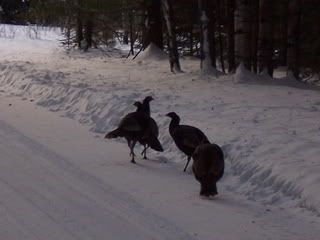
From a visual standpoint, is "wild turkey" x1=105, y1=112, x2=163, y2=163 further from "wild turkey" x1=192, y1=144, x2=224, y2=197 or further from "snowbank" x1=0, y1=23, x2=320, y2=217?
"wild turkey" x1=192, y1=144, x2=224, y2=197

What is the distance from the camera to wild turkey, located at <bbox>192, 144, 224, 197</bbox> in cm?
701

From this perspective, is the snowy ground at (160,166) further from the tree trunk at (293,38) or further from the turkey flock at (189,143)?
the tree trunk at (293,38)

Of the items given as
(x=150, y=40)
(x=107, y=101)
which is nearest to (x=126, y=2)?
(x=150, y=40)

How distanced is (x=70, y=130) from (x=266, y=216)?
5.34 m

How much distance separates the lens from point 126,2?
2289 cm

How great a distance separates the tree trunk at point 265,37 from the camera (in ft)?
52.7

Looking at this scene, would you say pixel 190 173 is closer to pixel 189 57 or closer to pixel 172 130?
pixel 172 130

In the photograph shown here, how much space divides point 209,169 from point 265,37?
9.85 m

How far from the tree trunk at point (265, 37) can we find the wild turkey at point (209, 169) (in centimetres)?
942

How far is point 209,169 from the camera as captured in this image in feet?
23.0

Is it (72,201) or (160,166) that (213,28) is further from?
(72,201)

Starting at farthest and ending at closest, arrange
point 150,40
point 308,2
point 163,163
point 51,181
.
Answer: point 150,40
point 308,2
point 163,163
point 51,181

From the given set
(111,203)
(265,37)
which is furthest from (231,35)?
(111,203)

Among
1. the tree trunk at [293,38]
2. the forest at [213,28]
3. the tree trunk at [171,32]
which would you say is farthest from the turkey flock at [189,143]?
the tree trunk at [293,38]
